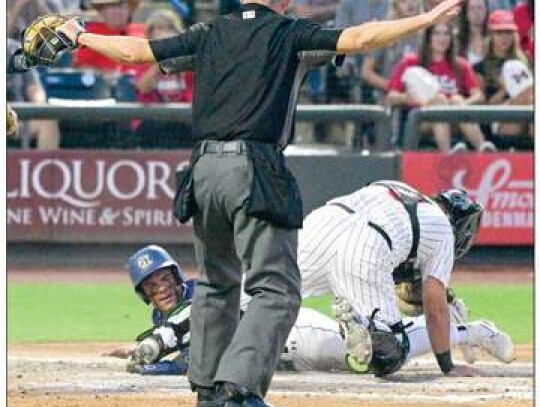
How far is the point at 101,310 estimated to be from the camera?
39.7 feet

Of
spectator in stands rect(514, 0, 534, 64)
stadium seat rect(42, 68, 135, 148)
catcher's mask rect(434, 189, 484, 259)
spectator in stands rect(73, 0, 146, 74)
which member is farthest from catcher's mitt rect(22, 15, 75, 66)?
spectator in stands rect(514, 0, 534, 64)

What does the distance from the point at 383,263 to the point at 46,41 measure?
81.4 inches

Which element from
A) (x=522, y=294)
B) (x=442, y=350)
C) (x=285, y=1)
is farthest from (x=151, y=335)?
(x=522, y=294)

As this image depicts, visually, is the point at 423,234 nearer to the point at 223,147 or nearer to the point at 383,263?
the point at 383,263

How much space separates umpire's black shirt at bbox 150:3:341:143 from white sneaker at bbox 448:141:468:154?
26.4 ft

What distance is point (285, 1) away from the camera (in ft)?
22.8

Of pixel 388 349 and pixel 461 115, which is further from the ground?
pixel 461 115

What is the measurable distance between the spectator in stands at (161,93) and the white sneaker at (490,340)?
6.25 metres

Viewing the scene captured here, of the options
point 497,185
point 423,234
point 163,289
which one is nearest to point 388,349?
point 423,234

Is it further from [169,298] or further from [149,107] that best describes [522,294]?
[169,298]

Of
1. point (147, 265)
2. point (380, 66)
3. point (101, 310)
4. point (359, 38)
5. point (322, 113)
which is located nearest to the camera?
point (359, 38)

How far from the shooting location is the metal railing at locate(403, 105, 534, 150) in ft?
47.6

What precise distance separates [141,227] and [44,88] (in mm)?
1597

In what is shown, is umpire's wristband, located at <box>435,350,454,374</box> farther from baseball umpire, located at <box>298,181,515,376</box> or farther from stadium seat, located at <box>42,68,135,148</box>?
stadium seat, located at <box>42,68,135,148</box>
